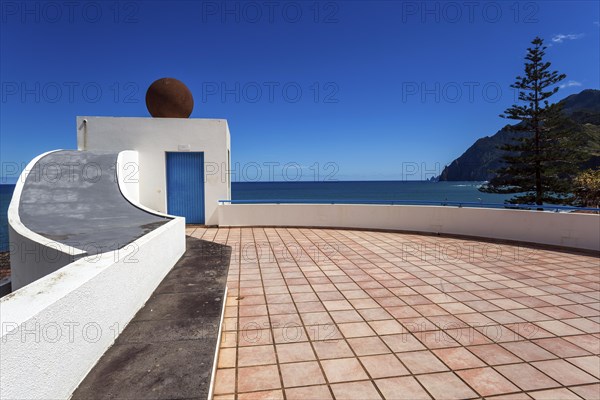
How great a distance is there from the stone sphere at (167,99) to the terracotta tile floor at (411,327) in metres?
6.62

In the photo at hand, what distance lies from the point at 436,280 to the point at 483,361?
7.84 feet

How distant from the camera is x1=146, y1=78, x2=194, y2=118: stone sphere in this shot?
10.8 m

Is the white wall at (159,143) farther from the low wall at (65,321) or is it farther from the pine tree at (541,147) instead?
the pine tree at (541,147)

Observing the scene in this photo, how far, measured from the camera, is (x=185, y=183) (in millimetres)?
10188

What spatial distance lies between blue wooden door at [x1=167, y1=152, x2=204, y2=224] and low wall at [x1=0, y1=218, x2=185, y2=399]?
741 cm

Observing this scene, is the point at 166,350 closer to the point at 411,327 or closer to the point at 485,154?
the point at 411,327

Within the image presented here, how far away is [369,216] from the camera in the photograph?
33.1ft

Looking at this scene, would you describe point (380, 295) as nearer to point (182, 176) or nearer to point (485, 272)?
point (485, 272)

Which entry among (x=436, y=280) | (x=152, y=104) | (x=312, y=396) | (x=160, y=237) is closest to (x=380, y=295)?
(x=436, y=280)


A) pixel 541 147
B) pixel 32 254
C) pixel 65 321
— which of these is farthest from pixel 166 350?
pixel 541 147

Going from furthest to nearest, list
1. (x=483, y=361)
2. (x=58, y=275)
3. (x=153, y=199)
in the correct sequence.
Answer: (x=153, y=199)
(x=483, y=361)
(x=58, y=275)

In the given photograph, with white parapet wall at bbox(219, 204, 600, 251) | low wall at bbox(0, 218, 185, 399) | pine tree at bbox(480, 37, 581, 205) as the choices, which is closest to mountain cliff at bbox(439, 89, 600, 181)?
pine tree at bbox(480, 37, 581, 205)

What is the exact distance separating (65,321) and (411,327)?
319 cm

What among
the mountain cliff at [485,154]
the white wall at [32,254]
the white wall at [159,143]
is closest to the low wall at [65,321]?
the white wall at [32,254]
